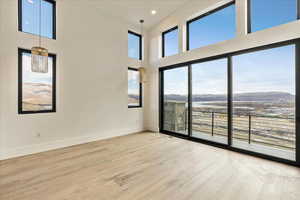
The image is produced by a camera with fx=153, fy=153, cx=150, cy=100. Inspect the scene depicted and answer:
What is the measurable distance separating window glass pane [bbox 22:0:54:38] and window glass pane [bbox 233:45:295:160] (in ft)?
14.5

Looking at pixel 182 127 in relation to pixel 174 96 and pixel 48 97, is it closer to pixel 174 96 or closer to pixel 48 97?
pixel 174 96

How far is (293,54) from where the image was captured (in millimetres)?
2766

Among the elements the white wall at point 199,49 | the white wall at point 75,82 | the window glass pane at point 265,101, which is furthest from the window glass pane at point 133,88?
the window glass pane at point 265,101

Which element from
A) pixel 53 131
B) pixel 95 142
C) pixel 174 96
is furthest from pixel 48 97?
pixel 174 96

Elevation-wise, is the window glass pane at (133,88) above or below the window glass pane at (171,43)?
below

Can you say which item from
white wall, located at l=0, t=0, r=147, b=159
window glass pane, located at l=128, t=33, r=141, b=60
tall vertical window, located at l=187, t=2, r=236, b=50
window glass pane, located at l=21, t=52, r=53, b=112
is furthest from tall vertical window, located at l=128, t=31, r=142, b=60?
window glass pane, located at l=21, t=52, r=53, b=112

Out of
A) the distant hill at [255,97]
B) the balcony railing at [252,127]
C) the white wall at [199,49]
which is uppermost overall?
the white wall at [199,49]

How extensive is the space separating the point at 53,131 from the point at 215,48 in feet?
14.4

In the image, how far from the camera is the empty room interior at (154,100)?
2.28 metres

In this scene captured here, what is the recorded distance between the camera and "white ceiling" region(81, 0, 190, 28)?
418 cm

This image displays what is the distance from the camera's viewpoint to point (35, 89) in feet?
11.2

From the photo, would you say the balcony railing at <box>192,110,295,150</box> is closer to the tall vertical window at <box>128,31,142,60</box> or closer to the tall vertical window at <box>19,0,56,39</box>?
the tall vertical window at <box>128,31,142,60</box>

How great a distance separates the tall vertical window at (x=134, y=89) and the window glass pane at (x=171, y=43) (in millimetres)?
1273

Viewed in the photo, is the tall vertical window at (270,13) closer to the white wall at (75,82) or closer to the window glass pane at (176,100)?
the window glass pane at (176,100)
